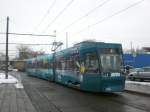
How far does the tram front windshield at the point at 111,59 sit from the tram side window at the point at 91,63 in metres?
0.43

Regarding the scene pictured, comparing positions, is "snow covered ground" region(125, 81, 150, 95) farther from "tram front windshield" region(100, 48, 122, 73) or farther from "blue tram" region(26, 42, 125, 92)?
"tram front windshield" region(100, 48, 122, 73)

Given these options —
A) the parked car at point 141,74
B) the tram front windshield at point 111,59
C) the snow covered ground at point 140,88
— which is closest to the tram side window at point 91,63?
the tram front windshield at point 111,59

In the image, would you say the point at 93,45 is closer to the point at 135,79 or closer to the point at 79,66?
the point at 79,66

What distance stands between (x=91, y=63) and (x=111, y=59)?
125cm

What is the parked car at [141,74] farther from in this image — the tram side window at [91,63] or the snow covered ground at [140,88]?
the tram side window at [91,63]

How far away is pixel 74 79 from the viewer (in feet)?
66.2

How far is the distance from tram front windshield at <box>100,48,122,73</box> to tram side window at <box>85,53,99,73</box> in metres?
0.43

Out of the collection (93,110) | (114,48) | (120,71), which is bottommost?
(93,110)

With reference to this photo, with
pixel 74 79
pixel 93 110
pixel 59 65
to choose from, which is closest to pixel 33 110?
pixel 93 110

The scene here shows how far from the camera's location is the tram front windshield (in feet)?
55.1

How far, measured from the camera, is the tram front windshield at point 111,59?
16.8 m

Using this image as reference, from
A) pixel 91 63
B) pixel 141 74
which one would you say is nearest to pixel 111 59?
pixel 91 63

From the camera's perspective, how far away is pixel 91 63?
17.6 m

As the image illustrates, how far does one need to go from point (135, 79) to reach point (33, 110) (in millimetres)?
23165
